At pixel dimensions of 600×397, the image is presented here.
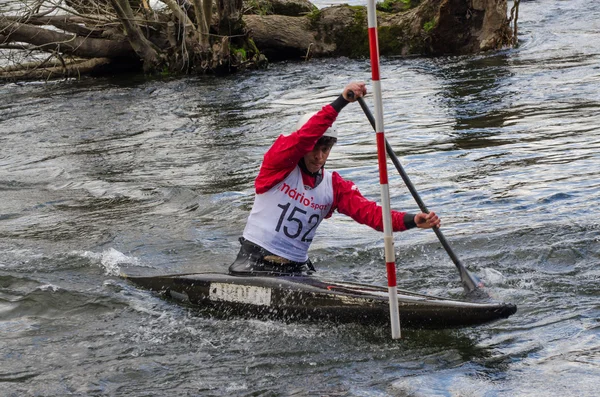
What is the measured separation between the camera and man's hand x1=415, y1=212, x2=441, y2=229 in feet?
18.5

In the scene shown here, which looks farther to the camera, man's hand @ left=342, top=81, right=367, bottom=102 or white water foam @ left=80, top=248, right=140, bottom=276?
white water foam @ left=80, top=248, right=140, bottom=276

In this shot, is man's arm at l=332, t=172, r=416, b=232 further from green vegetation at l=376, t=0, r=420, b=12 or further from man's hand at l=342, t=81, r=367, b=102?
green vegetation at l=376, t=0, r=420, b=12

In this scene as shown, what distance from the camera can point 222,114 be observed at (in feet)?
47.7

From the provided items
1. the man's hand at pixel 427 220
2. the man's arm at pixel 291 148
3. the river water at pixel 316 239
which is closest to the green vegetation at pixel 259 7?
the river water at pixel 316 239

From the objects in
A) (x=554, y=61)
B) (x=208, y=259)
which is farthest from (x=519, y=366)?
(x=554, y=61)

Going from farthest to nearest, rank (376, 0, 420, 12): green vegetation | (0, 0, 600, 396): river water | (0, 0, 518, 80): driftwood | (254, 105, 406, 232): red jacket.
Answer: (376, 0, 420, 12): green vegetation, (0, 0, 518, 80): driftwood, (254, 105, 406, 232): red jacket, (0, 0, 600, 396): river water

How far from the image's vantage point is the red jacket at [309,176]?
18.5ft

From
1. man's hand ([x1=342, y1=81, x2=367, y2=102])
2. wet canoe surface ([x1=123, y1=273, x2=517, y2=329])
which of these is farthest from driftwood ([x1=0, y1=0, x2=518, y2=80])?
man's hand ([x1=342, y1=81, x2=367, y2=102])

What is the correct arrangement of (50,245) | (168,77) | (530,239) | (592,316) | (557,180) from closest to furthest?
(592,316), (530,239), (50,245), (557,180), (168,77)

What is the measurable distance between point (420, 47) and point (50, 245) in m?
12.2

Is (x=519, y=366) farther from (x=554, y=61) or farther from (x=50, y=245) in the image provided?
(x=554, y=61)

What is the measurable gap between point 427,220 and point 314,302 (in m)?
1.03

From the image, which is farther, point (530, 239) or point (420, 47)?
point (420, 47)

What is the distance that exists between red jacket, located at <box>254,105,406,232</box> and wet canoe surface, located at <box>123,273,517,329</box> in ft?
1.73
